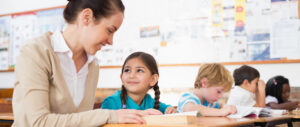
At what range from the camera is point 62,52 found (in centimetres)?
135

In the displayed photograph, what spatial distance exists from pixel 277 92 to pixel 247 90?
0.47 m

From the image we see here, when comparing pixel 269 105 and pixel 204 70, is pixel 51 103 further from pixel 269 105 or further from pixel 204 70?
pixel 269 105

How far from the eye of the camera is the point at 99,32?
4.33 ft

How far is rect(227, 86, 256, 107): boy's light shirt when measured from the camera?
126 inches

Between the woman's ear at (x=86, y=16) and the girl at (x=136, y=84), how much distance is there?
612mm

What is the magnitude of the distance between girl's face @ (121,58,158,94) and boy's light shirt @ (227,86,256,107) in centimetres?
148

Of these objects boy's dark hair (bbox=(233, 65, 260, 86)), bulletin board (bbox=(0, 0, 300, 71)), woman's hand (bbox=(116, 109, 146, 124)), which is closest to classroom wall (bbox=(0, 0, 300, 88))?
bulletin board (bbox=(0, 0, 300, 71))

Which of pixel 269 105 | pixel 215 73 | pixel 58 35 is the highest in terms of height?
pixel 58 35

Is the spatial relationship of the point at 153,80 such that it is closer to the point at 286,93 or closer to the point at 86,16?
the point at 86,16

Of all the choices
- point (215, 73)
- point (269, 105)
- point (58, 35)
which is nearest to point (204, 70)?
point (215, 73)

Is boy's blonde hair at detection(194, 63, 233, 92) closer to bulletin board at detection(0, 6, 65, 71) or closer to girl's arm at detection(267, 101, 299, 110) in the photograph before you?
girl's arm at detection(267, 101, 299, 110)

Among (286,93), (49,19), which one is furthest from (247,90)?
(49,19)

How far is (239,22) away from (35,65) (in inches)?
119

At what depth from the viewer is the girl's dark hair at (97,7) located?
1316mm
